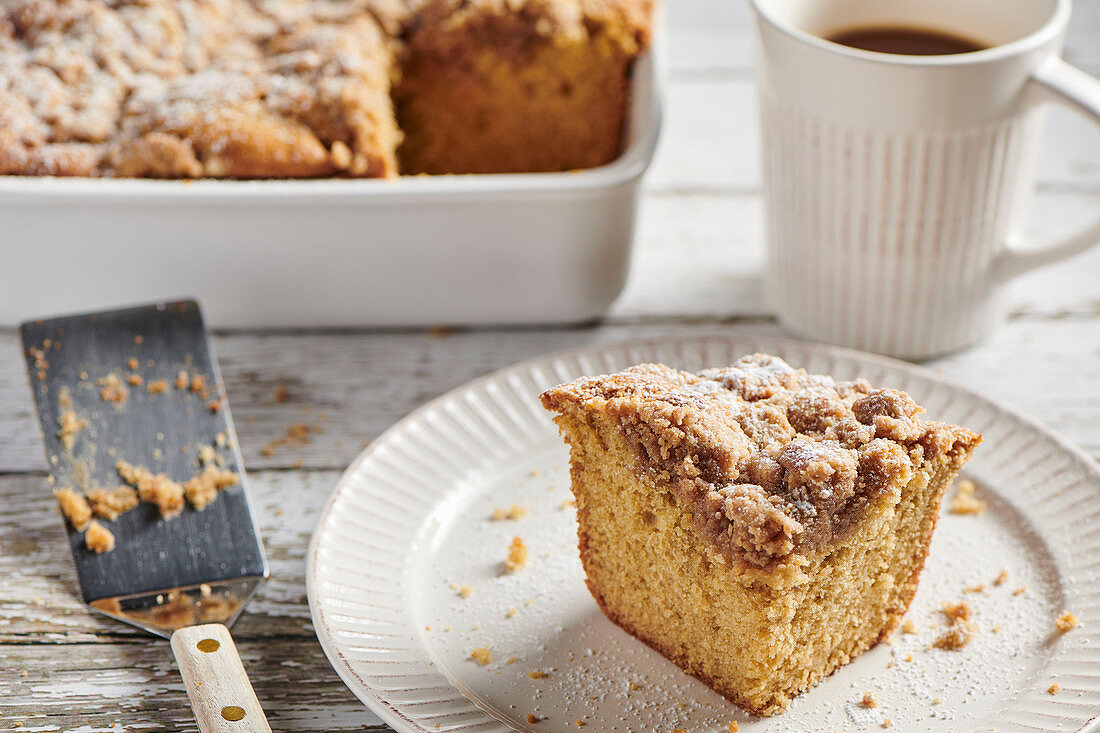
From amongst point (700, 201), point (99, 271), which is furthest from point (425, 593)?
point (700, 201)

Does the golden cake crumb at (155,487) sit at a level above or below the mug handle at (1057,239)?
below

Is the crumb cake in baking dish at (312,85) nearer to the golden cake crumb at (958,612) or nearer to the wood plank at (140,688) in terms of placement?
the wood plank at (140,688)

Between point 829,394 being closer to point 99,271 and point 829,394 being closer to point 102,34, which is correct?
point 99,271

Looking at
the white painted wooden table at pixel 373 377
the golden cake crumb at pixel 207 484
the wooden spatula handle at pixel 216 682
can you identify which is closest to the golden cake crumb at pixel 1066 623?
the white painted wooden table at pixel 373 377

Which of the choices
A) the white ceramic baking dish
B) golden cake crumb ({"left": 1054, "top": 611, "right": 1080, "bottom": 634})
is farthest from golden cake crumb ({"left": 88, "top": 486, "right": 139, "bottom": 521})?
golden cake crumb ({"left": 1054, "top": 611, "right": 1080, "bottom": 634})

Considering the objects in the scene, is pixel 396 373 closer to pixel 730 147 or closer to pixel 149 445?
pixel 149 445

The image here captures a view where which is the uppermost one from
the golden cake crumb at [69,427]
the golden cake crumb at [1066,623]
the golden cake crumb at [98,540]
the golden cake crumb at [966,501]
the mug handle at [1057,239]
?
the mug handle at [1057,239]

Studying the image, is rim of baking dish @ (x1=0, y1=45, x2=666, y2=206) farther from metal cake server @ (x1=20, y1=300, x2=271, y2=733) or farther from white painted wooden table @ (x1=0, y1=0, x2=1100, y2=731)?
white painted wooden table @ (x1=0, y1=0, x2=1100, y2=731)

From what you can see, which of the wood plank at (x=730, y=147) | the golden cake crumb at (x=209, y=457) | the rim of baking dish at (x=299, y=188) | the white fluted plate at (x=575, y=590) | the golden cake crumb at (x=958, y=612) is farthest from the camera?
the wood plank at (x=730, y=147)
